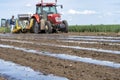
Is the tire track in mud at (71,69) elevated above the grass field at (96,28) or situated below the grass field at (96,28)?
above

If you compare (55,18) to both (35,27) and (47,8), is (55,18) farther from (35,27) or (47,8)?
(35,27)

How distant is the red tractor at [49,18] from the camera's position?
91.9ft

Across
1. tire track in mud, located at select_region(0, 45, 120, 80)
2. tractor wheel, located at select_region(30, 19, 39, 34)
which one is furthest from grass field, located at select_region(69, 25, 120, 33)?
tire track in mud, located at select_region(0, 45, 120, 80)

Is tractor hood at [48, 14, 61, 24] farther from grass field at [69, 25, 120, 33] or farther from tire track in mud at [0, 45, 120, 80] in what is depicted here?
tire track in mud at [0, 45, 120, 80]

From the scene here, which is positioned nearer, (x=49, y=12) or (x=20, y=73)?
(x=20, y=73)

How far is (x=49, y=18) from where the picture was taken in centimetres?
2856

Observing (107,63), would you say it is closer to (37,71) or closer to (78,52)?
(37,71)

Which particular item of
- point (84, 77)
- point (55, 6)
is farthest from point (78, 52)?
point (55, 6)

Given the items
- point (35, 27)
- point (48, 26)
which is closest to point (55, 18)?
point (48, 26)

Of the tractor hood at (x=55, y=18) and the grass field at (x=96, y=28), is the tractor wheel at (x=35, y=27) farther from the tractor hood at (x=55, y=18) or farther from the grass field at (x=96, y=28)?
the grass field at (x=96, y=28)

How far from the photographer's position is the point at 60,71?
9.11 meters

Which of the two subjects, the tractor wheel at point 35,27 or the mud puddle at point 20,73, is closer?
the mud puddle at point 20,73

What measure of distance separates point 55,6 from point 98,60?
690 inches

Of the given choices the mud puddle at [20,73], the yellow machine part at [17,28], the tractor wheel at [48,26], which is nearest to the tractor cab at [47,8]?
the tractor wheel at [48,26]
